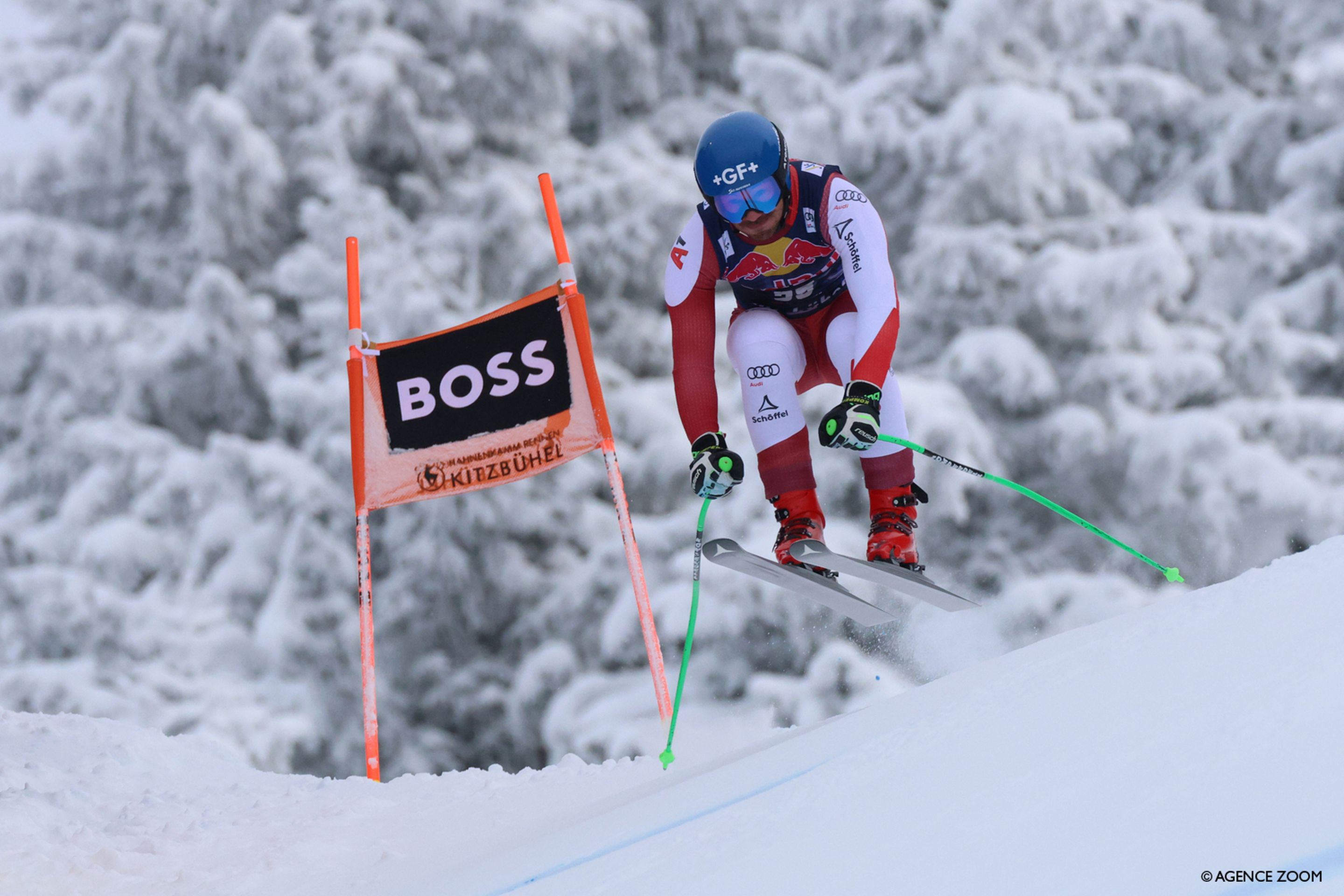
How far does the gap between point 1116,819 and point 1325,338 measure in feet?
26.2

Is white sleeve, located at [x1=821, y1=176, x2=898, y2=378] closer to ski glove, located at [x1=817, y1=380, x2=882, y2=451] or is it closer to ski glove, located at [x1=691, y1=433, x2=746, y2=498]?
ski glove, located at [x1=817, y1=380, x2=882, y2=451]

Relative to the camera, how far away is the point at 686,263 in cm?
407

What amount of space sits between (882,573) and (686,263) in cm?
120

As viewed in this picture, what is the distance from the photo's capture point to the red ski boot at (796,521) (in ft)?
13.3

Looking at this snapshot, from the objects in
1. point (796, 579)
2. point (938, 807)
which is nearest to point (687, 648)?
point (796, 579)

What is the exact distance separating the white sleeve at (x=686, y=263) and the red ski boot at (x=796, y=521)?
761 millimetres

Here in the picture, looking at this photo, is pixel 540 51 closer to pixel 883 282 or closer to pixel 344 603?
pixel 344 603

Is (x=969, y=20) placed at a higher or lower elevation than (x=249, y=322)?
higher

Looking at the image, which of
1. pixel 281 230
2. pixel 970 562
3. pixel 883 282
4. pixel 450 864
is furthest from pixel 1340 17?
pixel 450 864

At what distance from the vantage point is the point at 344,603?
927 centimetres

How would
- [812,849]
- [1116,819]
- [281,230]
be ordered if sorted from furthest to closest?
[281,230] < [812,849] < [1116,819]

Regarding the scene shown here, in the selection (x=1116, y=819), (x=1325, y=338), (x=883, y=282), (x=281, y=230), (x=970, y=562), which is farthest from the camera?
(x=281, y=230)

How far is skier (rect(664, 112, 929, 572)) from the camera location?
369cm

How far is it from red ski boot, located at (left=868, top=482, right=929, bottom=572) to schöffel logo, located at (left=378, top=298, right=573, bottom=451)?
1467mm
